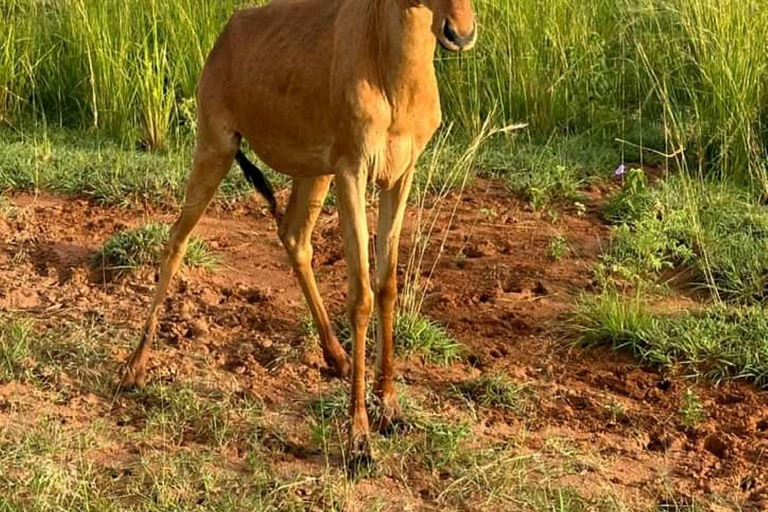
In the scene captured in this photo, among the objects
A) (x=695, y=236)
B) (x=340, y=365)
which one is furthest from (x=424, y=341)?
(x=695, y=236)

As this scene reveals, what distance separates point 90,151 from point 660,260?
3.87m

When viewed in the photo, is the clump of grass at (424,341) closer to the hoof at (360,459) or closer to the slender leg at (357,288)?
the slender leg at (357,288)

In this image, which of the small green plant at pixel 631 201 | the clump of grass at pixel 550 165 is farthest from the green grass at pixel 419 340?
the clump of grass at pixel 550 165

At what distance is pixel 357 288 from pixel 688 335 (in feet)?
5.19

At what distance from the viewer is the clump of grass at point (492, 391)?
4.88 metres

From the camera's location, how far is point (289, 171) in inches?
195

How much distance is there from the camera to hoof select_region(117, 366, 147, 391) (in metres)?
5.03

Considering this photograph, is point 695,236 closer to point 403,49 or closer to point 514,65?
point 403,49

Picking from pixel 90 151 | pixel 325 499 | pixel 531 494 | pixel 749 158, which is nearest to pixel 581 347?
pixel 531 494

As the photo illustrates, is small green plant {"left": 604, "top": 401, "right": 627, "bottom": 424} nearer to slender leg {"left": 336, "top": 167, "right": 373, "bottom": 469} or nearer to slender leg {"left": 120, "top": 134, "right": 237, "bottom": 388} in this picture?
slender leg {"left": 336, "top": 167, "right": 373, "bottom": 469}

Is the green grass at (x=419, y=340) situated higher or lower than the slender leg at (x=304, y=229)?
lower

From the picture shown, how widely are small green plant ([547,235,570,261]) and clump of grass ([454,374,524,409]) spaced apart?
1.31 m

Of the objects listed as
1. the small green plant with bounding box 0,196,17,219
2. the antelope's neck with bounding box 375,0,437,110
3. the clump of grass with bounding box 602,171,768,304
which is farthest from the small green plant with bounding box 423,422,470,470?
the small green plant with bounding box 0,196,17,219

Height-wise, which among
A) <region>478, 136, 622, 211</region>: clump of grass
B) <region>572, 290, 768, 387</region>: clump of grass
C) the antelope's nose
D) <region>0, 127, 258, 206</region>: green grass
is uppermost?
the antelope's nose
